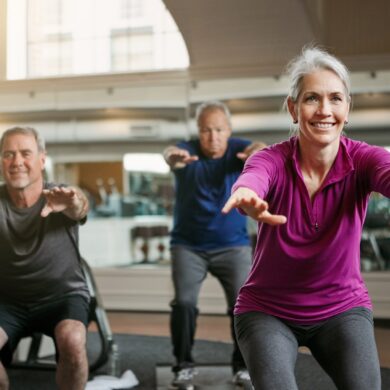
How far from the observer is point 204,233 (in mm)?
3219

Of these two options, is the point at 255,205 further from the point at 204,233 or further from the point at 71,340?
the point at 204,233

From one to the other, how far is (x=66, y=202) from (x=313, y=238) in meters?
1.24

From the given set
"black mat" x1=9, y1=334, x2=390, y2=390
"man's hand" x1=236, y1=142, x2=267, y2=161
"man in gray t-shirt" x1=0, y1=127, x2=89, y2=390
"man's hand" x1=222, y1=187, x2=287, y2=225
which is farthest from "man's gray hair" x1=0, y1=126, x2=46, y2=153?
"man's hand" x1=222, y1=187, x2=287, y2=225

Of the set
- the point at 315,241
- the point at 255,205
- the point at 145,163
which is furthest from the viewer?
the point at 145,163

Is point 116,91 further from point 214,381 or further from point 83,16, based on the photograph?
point 214,381

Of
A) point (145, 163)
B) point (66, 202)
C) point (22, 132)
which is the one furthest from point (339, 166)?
point (145, 163)

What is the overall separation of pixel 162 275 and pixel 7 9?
8.21 ft

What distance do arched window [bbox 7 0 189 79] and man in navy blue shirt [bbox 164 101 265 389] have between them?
7.84 feet

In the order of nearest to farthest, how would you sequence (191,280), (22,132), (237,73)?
1. (22,132)
2. (191,280)
3. (237,73)

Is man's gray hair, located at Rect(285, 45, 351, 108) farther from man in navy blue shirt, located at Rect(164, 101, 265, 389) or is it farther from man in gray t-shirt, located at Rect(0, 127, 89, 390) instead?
man in navy blue shirt, located at Rect(164, 101, 265, 389)

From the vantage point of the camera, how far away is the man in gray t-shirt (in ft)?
8.48

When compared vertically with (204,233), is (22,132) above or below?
above

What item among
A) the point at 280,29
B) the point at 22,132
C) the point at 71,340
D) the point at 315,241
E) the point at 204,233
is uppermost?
the point at 280,29

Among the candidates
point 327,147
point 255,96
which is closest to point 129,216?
point 255,96
